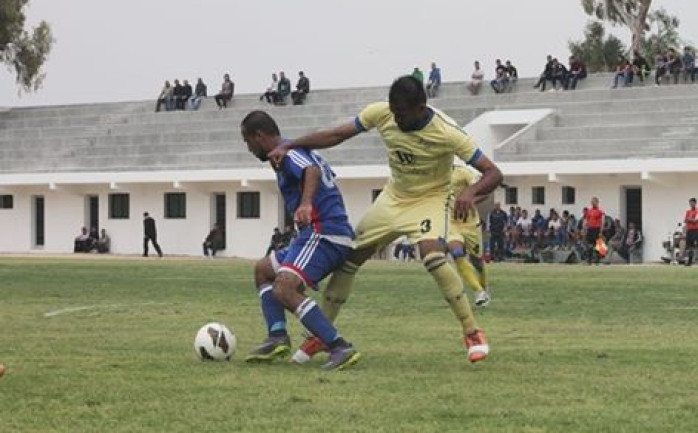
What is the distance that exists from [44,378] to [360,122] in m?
2.81

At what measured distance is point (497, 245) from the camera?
154 ft

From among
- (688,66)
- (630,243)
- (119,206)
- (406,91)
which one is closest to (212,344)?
(406,91)

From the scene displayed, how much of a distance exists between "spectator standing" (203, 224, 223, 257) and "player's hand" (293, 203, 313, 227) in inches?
1880

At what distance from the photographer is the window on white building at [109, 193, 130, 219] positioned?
210 feet

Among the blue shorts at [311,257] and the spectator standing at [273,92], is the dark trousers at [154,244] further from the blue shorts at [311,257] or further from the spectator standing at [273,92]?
the blue shorts at [311,257]

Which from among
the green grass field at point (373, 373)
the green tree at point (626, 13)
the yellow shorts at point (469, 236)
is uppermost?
the green tree at point (626, 13)

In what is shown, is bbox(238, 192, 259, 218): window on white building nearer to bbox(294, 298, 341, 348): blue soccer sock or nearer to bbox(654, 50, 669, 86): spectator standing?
bbox(654, 50, 669, 86): spectator standing

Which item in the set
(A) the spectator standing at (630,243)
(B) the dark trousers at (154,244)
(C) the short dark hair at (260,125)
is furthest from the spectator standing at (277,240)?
(C) the short dark hair at (260,125)

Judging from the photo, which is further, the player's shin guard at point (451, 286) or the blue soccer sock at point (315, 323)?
the player's shin guard at point (451, 286)

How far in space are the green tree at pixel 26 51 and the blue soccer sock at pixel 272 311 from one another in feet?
225

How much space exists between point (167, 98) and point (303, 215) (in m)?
61.2

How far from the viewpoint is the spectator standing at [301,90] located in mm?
67312

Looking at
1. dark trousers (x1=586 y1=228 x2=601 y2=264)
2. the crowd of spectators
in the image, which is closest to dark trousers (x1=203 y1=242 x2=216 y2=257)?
the crowd of spectators

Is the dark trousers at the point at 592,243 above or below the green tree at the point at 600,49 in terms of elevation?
below
